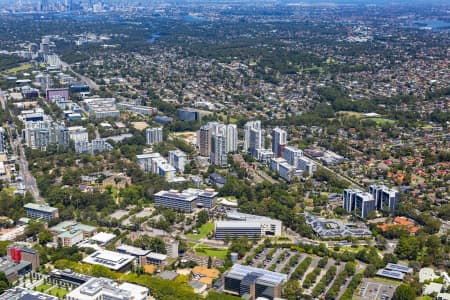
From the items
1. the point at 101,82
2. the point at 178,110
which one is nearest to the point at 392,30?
the point at 101,82

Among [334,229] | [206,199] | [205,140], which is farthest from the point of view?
[205,140]

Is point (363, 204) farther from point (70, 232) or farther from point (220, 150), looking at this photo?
point (70, 232)

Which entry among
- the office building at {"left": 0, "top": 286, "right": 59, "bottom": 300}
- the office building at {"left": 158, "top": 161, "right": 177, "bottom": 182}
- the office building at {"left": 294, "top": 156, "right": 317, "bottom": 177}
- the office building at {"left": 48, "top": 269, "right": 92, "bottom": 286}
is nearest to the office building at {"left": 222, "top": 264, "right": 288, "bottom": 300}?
the office building at {"left": 48, "top": 269, "right": 92, "bottom": 286}

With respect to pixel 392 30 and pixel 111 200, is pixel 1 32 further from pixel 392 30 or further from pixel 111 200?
pixel 111 200

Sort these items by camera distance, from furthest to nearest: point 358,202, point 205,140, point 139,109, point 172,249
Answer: point 139,109 < point 205,140 < point 358,202 < point 172,249

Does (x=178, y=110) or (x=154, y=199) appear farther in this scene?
(x=178, y=110)

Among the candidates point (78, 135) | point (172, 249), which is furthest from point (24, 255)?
point (78, 135)
